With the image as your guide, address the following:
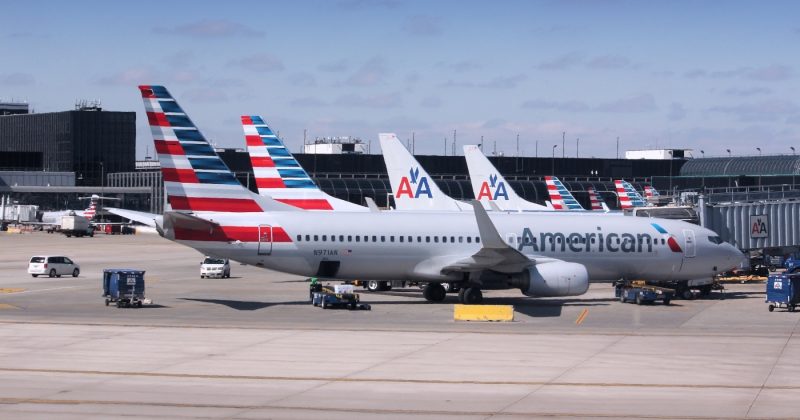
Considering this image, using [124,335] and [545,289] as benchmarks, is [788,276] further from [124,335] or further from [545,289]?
[124,335]

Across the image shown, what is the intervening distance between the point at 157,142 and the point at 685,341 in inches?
877

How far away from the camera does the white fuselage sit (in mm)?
48656

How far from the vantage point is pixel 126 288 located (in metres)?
49.6

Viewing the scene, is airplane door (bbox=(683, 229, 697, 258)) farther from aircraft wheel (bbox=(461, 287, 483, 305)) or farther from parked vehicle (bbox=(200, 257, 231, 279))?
parked vehicle (bbox=(200, 257, 231, 279))

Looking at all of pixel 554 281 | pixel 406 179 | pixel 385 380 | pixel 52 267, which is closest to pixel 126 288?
pixel 554 281

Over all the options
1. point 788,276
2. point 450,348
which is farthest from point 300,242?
point 788,276

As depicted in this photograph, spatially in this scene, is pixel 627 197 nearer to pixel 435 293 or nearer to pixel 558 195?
pixel 558 195

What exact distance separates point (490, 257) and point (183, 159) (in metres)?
Result: 13.7

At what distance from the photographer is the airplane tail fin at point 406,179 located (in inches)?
2869

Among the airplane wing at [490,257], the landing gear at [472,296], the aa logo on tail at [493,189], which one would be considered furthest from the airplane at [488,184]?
the landing gear at [472,296]

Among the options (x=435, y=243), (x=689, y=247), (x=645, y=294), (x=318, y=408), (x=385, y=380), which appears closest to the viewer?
(x=318, y=408)

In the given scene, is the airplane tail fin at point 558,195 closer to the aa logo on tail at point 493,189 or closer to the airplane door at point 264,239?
the aa logo on tail at point 493,189

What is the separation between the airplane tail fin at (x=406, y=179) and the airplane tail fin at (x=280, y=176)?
17.9 ft

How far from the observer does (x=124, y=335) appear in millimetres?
39062
